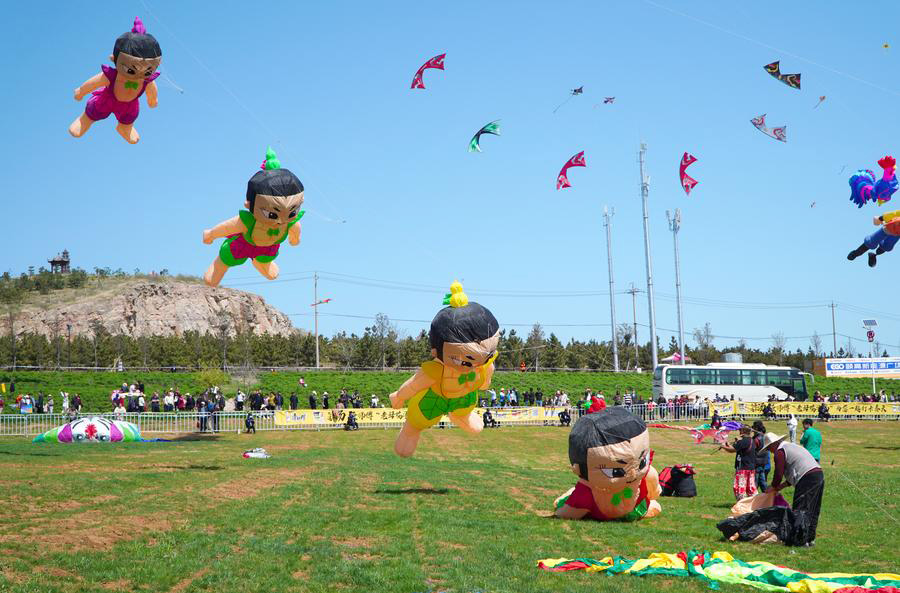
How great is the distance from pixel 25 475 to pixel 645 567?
13794mm

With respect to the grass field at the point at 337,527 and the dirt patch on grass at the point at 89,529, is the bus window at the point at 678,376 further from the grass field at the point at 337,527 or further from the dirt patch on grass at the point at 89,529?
the dirt patch on grass at the point at 89,529

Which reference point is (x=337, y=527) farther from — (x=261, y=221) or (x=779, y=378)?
(x=779, y=378)

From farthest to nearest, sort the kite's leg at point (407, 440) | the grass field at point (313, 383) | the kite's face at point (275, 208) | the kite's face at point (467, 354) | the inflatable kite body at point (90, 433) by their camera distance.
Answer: the grass field at point (313, 383) → the inflatable kite body at point (90, 433) → the kite's face at point (275, 208) → the kite's leg at point (407, 440) → the kite's face at point (467, 354)

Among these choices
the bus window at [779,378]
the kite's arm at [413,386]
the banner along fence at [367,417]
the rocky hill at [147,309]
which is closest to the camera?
the kite's arm at [413,386]

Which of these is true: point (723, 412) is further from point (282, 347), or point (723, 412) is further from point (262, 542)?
point (282, 347)

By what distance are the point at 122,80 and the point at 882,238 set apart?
53.4ft

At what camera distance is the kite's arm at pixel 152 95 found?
17562 mm

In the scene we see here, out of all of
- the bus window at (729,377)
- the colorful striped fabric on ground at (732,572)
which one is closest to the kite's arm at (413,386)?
the colorful striped fabric on ground at (732,572)

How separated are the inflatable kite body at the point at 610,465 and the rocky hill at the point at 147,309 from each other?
107821 mm

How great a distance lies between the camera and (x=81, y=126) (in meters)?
17.1

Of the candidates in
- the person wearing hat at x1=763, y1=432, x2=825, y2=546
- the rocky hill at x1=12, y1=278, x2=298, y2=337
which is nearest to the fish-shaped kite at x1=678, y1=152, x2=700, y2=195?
the person wearing hat at x1=763, y1=432, x2=825, y2=546

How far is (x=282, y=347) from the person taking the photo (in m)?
96.2

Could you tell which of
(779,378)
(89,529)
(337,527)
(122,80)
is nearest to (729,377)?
(779,378)

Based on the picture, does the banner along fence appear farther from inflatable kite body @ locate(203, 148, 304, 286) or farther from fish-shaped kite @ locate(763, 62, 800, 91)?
inflatable kite body @ locate(203, 148, 304, 286)
